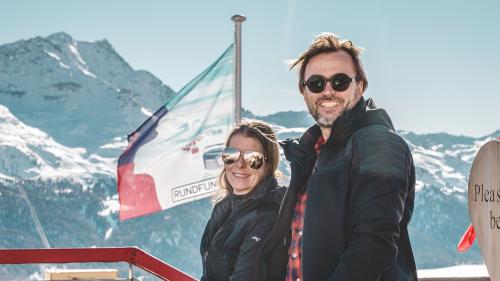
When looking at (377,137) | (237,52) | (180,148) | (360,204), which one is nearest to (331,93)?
(377,137)

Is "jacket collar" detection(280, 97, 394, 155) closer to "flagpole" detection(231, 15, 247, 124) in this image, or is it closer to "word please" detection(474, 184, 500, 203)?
"word please" detection(474, 184, 500, 203)

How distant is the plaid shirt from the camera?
2.90 m

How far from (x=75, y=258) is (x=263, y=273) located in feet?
5.36

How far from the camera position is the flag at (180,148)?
33.2 ft

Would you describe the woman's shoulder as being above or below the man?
below

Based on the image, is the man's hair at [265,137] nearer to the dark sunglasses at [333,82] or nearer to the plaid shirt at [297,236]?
the plaid shirt at [297,236]

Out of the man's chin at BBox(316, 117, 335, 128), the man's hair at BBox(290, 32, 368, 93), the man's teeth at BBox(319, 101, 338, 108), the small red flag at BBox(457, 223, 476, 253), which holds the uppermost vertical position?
the man's hair at BBox(290, 32, 368, 93)

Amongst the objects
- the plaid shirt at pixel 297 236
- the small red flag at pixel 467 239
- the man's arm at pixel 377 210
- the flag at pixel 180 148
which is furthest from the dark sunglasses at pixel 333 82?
the flag at pixel 180 148

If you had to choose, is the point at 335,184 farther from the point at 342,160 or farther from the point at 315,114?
the point at 315,114

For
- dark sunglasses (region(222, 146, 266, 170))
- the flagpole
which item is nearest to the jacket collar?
dark sunglasses (region(222, 146, 266, 170))

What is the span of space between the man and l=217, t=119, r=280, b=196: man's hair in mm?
667

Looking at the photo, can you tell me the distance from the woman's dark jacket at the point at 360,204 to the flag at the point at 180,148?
7268 millimetres

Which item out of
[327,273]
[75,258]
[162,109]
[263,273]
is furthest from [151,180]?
[327,273]

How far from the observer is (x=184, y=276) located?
4.46 metres
